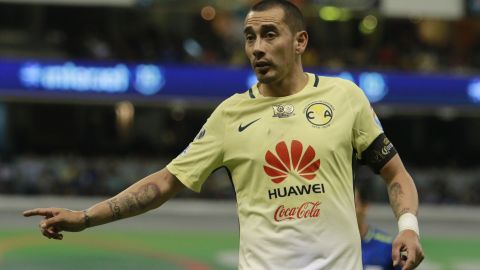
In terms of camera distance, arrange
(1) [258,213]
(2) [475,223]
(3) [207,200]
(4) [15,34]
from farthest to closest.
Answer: (4) [15,34], (3) [207,200], (2) [475,223], (1) [258,213]

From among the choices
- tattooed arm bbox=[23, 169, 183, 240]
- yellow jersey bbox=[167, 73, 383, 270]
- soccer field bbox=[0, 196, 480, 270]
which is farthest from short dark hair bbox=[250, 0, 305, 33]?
soccer field bbox=[0, 196, 480, 270]

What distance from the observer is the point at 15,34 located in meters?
27.3

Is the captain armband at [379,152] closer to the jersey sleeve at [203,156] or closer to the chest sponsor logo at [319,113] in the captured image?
the chest sponsor logo at [319,113]

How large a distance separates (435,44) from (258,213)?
1034 inches

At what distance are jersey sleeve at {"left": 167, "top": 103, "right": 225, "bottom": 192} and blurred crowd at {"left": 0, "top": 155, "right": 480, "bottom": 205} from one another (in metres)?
21.0

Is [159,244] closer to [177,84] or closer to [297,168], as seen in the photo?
[177,84]

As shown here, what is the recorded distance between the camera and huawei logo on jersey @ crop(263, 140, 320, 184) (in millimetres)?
3711

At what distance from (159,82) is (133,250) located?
1141 cm

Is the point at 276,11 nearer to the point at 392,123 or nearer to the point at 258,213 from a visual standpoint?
the point at 258,213

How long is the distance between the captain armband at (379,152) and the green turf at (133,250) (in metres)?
9.51

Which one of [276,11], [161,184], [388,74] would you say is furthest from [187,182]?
[388,74]

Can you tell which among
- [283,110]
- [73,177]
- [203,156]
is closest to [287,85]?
[283,110]

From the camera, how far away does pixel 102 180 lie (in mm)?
25812

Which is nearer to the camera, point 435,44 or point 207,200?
point 207,200
